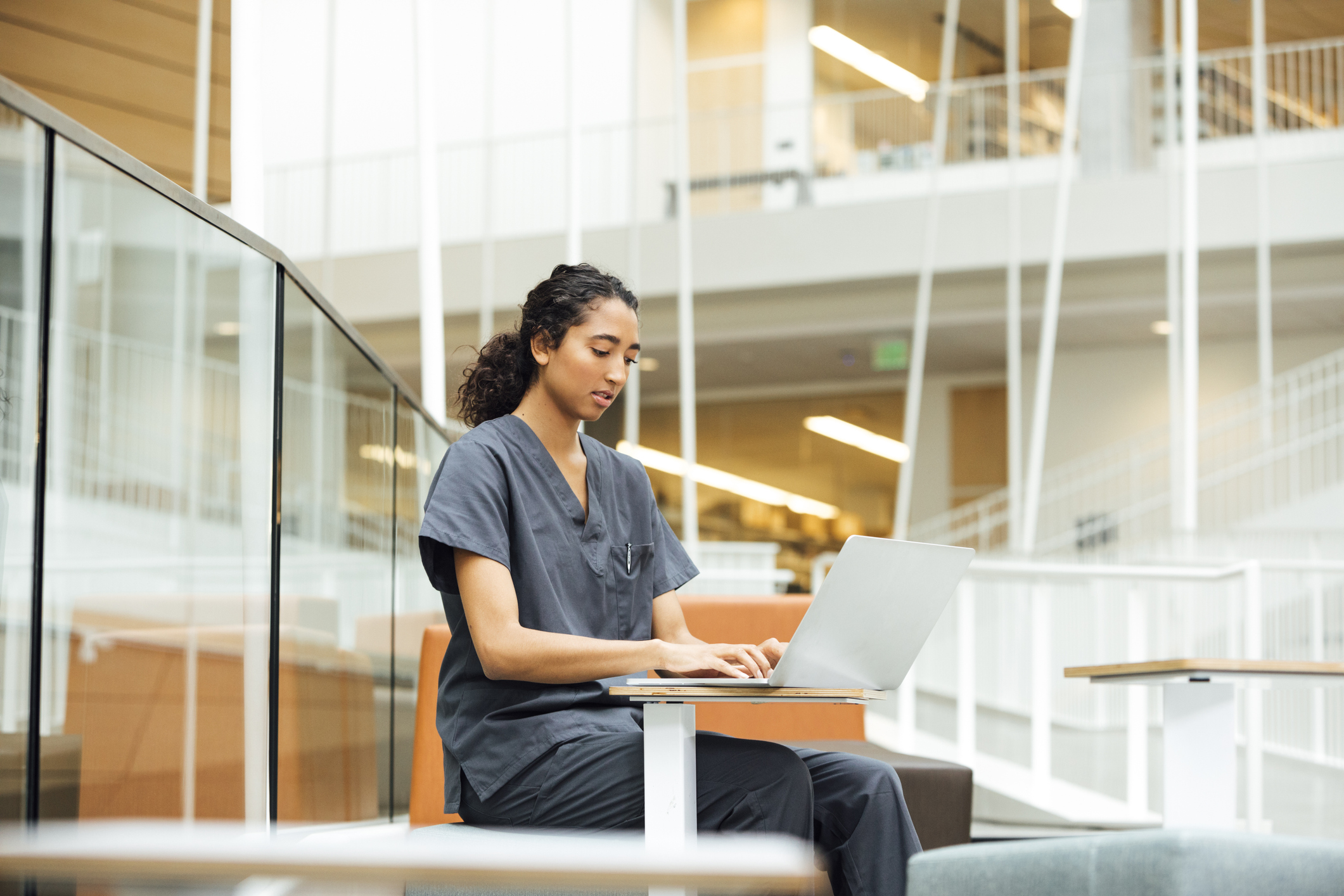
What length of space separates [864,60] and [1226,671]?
39.5 feet

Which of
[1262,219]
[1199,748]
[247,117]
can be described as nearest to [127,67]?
[247,117]

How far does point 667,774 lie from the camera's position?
1.49 metres

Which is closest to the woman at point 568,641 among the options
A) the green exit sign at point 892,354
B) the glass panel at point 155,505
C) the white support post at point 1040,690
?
the glass panel at point 155,505

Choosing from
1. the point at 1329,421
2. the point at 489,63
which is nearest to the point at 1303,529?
the point at 1329,421

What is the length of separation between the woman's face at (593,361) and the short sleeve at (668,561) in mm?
241

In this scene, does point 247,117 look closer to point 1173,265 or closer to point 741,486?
point 1173,265

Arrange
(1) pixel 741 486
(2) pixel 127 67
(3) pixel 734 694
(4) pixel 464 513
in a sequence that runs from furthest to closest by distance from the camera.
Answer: (1) pixel 741 486
(2) pixel 127 67
(4) pixel 464 513
(3) pixel 734 694

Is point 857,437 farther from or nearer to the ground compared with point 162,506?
farther from the ground

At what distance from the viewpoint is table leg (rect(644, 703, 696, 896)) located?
1482 mm

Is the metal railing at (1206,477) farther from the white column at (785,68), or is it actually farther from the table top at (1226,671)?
the table top at (1226,671)

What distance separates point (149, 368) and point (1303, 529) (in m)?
8.45

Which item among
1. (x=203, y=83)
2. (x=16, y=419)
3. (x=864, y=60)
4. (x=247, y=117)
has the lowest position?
(x=16, y=419)

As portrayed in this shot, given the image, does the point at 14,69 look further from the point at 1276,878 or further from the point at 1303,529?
the point at 1303,529

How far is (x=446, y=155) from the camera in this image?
38.4 ft
